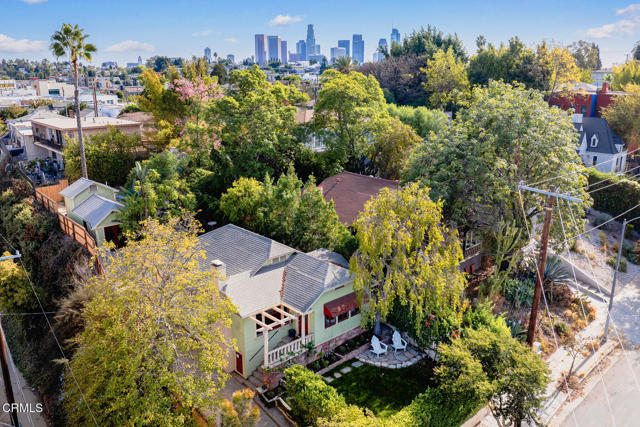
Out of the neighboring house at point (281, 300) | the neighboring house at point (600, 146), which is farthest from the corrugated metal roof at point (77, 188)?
the neighboring house at point (600, 146)

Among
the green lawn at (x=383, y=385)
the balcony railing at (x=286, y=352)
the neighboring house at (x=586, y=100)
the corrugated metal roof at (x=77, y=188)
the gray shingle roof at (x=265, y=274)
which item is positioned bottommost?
the green lawn at (x=383, y=385)

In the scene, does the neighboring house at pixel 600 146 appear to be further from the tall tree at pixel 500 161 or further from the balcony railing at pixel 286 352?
the balcony railing at pixel 286 352

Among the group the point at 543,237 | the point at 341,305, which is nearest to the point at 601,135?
the point at 543,237

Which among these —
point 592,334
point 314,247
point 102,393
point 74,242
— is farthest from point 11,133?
point 592,334

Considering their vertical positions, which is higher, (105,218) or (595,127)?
(595,127)

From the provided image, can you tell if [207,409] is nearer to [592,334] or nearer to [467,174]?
[467,174]

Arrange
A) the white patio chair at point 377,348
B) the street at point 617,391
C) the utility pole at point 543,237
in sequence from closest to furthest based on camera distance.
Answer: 1. the utility pole at point 543,237
2. the street at point 617,391
3. the white patio chair at point 377,348

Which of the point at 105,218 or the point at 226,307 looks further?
the point at 105,218
